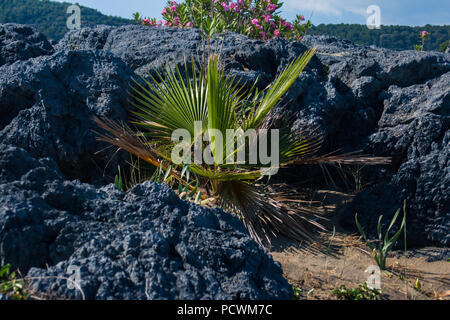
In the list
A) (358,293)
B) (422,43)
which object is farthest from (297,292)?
(422,43)

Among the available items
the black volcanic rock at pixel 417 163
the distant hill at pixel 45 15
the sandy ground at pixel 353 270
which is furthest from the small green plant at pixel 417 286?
the distant hill at pixel 45 15

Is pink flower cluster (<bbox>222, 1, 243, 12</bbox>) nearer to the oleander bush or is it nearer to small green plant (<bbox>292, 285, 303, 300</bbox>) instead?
the oleander bush

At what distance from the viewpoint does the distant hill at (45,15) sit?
30.0 metres

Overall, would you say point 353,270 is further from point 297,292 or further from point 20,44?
point 20,44

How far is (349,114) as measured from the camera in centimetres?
394

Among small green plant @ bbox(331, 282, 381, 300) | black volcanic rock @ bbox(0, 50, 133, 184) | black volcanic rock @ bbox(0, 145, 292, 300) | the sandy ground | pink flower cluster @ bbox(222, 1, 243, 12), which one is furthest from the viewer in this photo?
pink flower cluster @ bbox(222, 1, 243, 12)

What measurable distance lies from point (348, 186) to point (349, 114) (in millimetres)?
702

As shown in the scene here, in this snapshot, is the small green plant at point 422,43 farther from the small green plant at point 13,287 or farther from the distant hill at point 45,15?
the distant hill at point 45,15

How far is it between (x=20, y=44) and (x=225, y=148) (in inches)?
100

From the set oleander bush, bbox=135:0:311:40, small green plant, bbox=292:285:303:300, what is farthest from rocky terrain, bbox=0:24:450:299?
oleander bush, bbox=135:0:311:40

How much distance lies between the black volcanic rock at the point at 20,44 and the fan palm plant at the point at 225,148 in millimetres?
1355

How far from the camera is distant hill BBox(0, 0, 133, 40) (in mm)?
30016

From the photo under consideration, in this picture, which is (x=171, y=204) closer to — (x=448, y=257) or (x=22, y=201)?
(x=22, y=201)

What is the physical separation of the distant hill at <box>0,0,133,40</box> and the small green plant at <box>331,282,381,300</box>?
99.1 feet
